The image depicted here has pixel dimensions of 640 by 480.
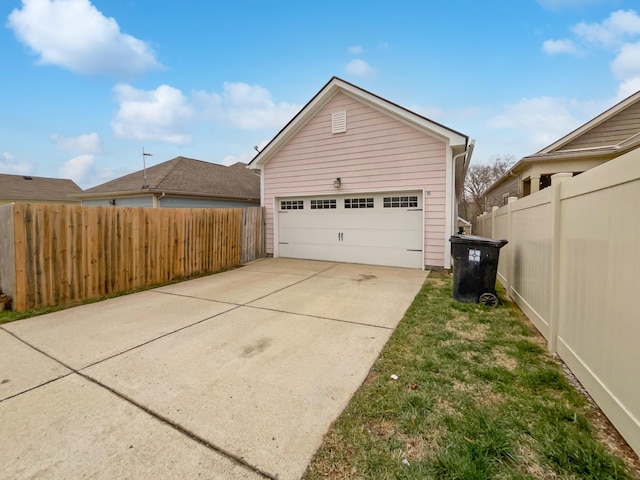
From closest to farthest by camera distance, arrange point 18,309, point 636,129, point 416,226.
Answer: point 18,309 < point 416,226 < point 636,129

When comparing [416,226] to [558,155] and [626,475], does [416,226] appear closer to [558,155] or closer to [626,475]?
[558,155]

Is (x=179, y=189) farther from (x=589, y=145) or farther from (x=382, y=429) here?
(x=589, y=145)

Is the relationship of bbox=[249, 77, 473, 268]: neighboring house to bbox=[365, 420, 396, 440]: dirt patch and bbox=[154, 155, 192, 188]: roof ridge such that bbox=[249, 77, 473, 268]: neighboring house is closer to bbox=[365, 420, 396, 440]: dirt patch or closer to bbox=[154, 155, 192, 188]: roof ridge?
bbox=[154, 155, 192, 188]: roof ridge

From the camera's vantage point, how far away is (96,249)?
5.75 m

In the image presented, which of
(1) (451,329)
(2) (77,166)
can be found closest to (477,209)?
(1) (451,329)

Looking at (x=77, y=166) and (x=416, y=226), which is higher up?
(x=77, y=166)

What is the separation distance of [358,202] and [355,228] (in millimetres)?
823

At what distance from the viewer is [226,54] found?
10836 millimetres

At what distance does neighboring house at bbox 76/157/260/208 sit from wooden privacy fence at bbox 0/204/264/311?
4.52m

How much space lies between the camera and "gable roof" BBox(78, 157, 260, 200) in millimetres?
11914

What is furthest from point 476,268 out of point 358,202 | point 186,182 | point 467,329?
point 186,182

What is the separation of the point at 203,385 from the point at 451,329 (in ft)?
10.1

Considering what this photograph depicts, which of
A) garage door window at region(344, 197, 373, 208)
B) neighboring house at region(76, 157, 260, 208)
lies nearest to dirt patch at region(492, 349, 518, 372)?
garage door window at region(344, 197, 373, 208)

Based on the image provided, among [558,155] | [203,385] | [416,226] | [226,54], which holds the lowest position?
[203,385]
